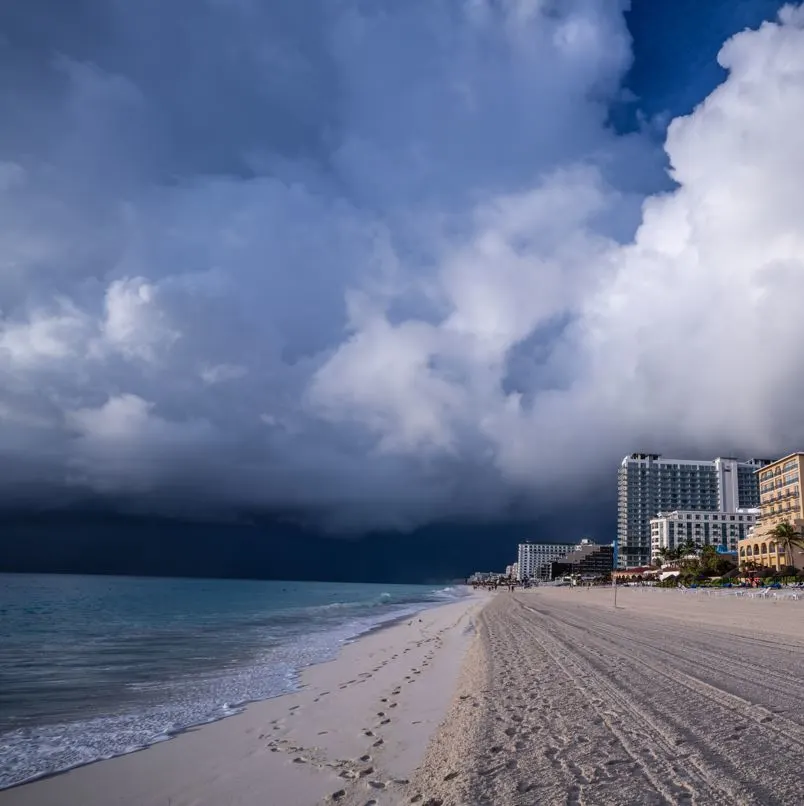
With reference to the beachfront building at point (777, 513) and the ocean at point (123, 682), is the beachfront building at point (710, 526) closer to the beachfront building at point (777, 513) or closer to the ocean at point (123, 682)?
the beachfront building at point (777, 513)

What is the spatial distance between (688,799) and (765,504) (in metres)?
117

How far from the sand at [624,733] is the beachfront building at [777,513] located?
269 ft

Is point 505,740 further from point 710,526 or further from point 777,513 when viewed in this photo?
point 710,526

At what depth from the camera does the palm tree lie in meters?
78.4

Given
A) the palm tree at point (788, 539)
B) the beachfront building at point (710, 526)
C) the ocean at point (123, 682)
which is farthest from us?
the beachfront building at point (710, 526)

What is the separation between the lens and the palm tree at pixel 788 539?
78.4m

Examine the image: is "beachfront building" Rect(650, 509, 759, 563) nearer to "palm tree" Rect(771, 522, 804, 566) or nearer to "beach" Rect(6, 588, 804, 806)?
"palm tree" Rect(771, 522, 804, 566)

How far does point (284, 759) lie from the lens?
7727 millimetres

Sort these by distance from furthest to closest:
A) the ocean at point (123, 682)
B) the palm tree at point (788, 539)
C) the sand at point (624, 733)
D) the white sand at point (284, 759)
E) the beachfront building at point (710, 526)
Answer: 1. the beachfront building at point (710, 526)
2. the palm tree at point (788, 539)
3. the ocean at point (123, 682)
4. the white sand at point (284, 759)
5. the sand at point (624, 733)

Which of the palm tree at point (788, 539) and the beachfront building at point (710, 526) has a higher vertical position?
the beachfront building at point (710, 526)

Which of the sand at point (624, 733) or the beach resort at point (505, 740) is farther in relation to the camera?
the beach resort at point (505, 740)

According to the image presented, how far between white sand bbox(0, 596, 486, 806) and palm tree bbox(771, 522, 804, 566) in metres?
83.2

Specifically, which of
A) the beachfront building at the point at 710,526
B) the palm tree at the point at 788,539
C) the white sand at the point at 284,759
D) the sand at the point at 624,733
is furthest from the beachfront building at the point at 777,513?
the white sand at the point at 284,759

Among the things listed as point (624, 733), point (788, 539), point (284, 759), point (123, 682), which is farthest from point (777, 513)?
point (284, 759)
